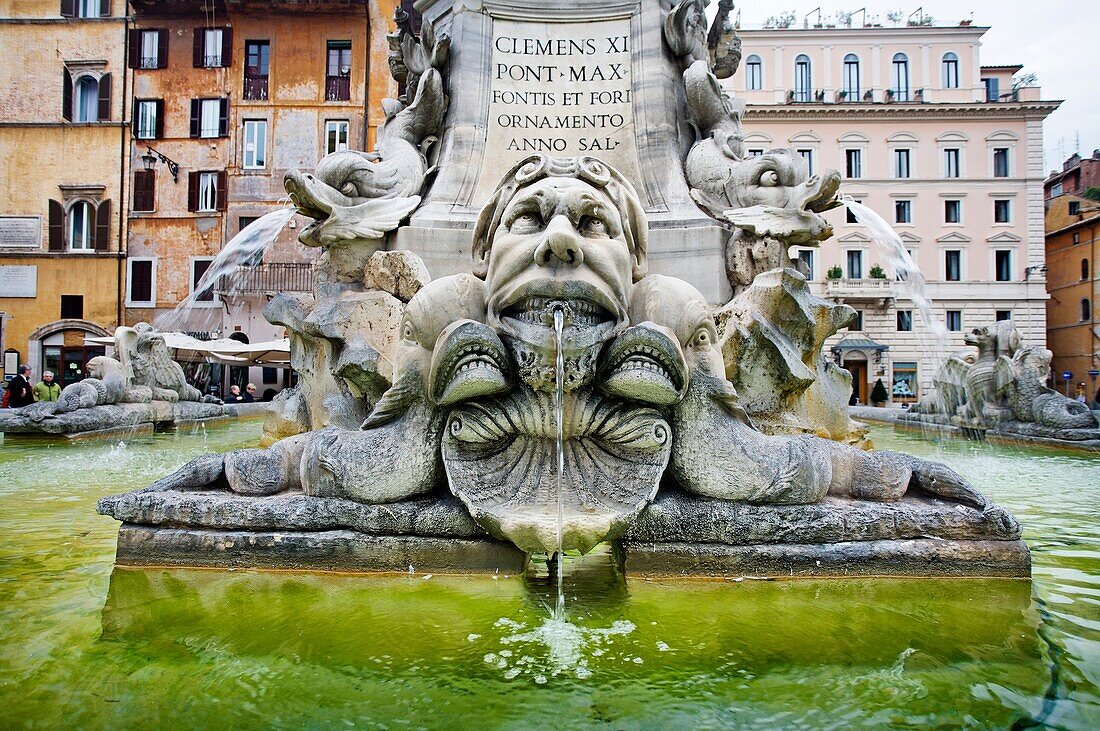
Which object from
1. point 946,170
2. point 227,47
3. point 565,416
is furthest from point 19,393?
point 946,170

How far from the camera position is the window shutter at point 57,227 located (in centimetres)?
2881

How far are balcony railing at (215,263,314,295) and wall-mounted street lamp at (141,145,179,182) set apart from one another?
584 centimetres

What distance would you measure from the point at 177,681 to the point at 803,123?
130 feet

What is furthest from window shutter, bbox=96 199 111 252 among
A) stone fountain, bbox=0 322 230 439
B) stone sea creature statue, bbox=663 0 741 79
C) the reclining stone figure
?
the reclining stone figure

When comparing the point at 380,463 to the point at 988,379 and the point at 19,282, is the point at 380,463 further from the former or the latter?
the point at 19,282

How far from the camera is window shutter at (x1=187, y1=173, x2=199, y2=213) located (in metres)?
28.9

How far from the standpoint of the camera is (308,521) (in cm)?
286

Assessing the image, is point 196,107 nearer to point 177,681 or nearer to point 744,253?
point 744,253

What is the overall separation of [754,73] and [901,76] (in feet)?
25.2

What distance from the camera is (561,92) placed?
5.34 meters

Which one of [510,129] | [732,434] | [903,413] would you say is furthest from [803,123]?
[732,434]

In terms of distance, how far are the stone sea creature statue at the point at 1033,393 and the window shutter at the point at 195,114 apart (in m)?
29.3

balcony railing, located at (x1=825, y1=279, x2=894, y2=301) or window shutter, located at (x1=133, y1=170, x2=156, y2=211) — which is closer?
window shutter, located at (x1=133, y1=170, x2=156, y2=211)

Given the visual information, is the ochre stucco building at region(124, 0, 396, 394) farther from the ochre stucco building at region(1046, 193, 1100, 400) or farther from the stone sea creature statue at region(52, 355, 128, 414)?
the ochre stucco building at region(1046, 193, 1100, 400)
